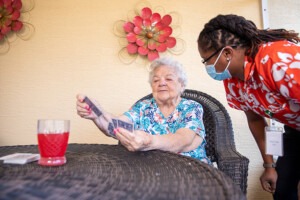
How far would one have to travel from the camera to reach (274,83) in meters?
0.98

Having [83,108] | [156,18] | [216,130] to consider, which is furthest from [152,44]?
[83,108]

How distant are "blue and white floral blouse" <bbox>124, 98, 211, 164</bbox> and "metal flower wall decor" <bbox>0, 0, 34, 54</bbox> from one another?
1.16 meters

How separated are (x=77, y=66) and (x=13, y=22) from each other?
58 cm

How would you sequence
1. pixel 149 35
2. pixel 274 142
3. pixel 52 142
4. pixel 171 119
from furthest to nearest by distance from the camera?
pixel 149 35 < pixel 171 119 < pixel 274 142 < pixel 52 142

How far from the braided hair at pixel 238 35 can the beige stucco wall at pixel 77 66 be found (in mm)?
804

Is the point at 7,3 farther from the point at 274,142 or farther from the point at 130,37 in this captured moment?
the point at 274,142

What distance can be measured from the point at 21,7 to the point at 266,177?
203 cm

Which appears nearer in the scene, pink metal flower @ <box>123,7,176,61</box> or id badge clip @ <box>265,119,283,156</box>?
id badge clip @ <box>265,119,283,156</box>

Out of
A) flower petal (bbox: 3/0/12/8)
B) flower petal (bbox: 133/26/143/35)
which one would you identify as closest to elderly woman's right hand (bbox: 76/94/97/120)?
flower petal (bbox: 133/26/143/35)

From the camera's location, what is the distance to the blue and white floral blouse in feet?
4.30

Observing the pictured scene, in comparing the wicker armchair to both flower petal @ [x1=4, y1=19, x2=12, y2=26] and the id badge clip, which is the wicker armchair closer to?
the id badge clip

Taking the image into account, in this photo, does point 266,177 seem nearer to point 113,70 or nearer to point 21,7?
point 113,70

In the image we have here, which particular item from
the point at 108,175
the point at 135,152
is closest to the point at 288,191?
the point at 135,152

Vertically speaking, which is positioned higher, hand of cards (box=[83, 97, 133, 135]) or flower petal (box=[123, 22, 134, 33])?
flower petal (box=[123, 22, 134, 33])
